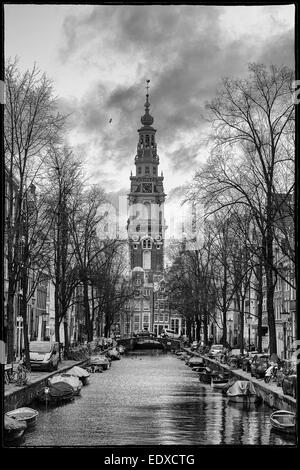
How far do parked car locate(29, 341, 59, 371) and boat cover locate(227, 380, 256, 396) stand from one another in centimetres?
1269

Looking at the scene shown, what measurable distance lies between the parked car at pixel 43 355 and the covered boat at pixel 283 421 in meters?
22.1

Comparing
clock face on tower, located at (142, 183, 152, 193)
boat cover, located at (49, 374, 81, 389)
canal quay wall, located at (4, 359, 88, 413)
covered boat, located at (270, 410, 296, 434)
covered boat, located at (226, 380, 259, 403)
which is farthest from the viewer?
clock face on tower, located at (142, 183, 152, 193)

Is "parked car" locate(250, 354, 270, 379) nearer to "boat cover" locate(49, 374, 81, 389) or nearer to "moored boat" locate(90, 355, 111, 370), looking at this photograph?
"boat cover" locate(49, 374, 81, 389)

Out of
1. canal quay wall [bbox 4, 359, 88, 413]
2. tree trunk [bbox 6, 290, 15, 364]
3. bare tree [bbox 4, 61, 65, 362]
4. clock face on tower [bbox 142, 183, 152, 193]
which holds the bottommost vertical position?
canal quay wall [bbox 4, 359, 88, 413]

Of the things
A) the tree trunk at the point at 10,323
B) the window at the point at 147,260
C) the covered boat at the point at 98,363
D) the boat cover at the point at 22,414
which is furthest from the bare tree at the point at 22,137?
the window at the point at 147,260

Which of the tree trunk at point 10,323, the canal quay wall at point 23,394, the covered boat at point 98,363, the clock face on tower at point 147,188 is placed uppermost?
the clock face on tower at point 147,188

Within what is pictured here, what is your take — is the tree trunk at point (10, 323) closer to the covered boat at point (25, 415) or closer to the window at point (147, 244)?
the covered boat at point (25, 415)

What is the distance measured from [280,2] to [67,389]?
27459mm

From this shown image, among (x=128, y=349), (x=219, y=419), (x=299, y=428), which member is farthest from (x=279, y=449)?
(x=128, y=349)

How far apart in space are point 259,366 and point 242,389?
20.2ft

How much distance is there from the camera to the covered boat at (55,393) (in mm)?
32750

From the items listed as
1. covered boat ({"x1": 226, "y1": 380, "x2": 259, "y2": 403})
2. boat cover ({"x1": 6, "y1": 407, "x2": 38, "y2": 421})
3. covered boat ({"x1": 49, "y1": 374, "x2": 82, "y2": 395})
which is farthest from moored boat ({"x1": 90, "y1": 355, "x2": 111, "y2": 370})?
boat cover ({"x1": 6, "y1": 407, "x2": 38, "y2": 421})

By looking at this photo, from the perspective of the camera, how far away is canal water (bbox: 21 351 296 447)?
2208 cm
